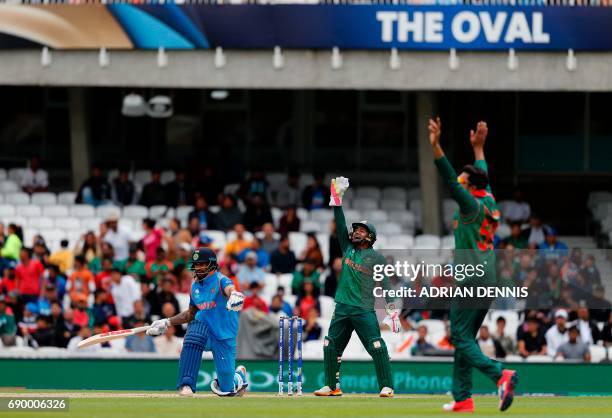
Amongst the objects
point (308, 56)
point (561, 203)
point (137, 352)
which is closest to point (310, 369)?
point (137, 352)

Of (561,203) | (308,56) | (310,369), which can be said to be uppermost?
(308,56)

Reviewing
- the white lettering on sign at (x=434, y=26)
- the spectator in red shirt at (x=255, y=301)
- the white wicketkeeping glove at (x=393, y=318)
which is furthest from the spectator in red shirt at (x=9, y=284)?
the white wicketkeeping glove at (x=393, y=318)

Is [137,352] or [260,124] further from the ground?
[260,124]

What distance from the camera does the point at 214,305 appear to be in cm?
1628

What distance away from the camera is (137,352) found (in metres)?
23.8

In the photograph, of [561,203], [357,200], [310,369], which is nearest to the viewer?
[310,369]

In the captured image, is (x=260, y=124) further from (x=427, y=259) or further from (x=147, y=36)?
(x=427, y=259)

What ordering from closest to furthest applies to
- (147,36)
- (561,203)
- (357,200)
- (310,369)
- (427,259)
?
(310,369), (427,259), (147,36), (357,200), (561,203)

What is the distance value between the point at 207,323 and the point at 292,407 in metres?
1.89

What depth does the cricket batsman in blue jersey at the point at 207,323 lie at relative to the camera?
16156 millimetres

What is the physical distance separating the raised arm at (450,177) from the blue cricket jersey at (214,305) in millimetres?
3148

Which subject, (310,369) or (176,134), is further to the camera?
(176,134)

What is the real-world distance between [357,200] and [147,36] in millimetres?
4917

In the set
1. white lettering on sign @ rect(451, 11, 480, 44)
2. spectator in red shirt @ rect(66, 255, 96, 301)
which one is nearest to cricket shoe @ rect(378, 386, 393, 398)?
spectator in red shirt @ rect(66, 255, 96, 301)
